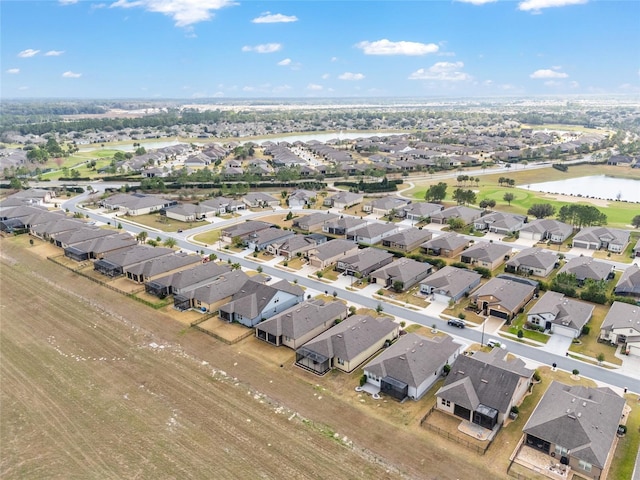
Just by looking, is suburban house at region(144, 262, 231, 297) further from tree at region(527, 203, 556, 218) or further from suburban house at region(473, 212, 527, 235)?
tree at region(527, 203, 556, 218)

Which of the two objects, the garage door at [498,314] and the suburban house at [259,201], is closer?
the garage door at [498,314]

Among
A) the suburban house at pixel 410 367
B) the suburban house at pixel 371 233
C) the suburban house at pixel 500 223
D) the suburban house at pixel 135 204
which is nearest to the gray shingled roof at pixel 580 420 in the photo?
the suburban house at pixel 410 367

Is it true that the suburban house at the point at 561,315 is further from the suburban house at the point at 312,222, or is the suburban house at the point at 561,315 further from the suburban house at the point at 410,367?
the suburban house at the point at 312,222

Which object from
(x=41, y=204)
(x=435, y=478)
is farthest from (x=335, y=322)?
(x=41, y=204)

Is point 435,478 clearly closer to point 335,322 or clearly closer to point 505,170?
point 335,322

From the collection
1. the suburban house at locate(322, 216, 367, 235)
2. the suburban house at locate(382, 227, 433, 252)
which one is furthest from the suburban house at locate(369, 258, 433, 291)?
the suburban house at locate(322, 216, 367, 235)

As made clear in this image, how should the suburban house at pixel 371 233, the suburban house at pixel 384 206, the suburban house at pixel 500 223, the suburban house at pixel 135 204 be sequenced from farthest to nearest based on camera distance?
the suburban house at pixel 135 204 → the suburban house at pixel 384 206 → the suburban house at pixel 500 223 → the suburban house at pixel 371 233

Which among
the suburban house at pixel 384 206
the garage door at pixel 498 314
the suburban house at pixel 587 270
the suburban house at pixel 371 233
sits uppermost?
the suburban house at pixel 384 206

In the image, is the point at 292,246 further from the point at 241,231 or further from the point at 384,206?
the point at 384,206
